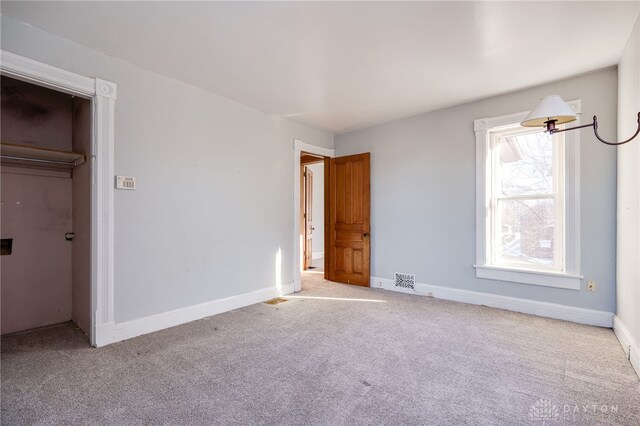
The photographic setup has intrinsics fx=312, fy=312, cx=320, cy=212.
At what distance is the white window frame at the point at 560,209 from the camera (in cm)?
335

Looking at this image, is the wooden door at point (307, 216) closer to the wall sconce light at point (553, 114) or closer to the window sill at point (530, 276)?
the window sill at point (530, 276)

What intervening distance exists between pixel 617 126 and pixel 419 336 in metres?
2.86

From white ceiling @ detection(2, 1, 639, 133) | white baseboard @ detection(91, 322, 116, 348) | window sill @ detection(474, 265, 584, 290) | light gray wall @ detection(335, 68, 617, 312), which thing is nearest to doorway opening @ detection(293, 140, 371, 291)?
light gray wall @ detection(335, 68, 617, 312)

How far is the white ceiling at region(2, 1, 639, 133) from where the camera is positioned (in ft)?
7.41

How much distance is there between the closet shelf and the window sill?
183 inches

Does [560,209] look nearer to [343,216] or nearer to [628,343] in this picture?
[628,343]

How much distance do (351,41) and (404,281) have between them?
11.2ft

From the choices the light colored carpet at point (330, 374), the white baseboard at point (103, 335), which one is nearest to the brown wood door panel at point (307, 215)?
the light colored carpet at point (330, 374)

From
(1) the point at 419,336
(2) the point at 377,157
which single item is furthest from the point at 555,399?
(2) the point at 377,157

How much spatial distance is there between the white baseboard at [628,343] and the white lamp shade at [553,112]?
1.80 meters

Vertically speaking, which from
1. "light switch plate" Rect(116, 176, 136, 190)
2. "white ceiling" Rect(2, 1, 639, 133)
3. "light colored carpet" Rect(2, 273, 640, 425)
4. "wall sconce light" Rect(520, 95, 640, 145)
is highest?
"white ceiling" Rect(2, 1, 639, 133)

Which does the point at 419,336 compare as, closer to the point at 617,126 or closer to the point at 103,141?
the point at 617,126

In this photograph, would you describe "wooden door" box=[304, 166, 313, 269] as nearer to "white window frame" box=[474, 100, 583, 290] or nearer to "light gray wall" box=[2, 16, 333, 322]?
"light gray wall" box=[2, 16, 333, 322]

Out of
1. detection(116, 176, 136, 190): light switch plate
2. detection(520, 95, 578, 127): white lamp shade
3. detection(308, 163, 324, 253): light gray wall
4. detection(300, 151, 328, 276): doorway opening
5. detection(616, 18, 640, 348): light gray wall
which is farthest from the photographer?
detection(308, 163, 324, 253): light gray wall
